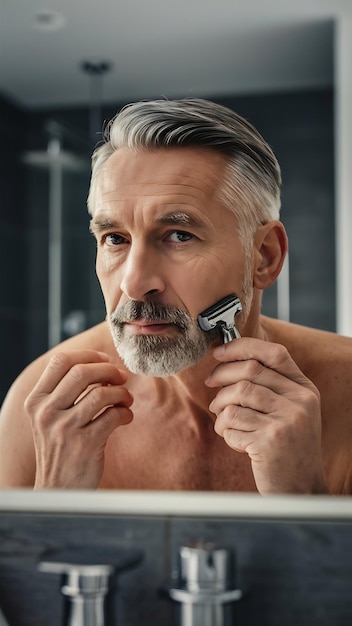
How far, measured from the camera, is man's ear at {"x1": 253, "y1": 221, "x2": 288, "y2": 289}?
662 mm

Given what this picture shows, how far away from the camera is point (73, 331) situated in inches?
28.5

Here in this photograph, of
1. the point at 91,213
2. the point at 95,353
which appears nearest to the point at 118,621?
the point at 95,353

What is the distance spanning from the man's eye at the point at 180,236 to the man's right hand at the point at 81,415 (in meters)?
0.13

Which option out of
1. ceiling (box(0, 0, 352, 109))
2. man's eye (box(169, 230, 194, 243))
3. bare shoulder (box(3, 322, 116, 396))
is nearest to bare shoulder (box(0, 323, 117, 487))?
bare shoulder (box(3, 322, 116, 396))

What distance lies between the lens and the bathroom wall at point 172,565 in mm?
540

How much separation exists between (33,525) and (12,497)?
40 mm

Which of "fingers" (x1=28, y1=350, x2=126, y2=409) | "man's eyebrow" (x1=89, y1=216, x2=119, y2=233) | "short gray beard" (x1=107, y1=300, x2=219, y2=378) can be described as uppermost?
"man's eyebrow" (x1=89, y1=216, x2=119, y2=233)

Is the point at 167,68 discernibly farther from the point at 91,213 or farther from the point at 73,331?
the point at 73,331

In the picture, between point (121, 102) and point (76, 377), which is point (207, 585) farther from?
point (121, 102)

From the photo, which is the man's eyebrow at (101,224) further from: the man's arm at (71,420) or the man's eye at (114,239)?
the man's arm at (71,420)

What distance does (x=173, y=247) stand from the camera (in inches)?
25.4

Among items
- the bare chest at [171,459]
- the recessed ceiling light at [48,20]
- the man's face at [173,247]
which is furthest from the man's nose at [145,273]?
the recessed ceiling light at [48,20]

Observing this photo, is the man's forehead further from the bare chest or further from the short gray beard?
the bare chest

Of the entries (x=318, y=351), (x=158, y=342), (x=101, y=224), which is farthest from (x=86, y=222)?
(x=318, y=351)
